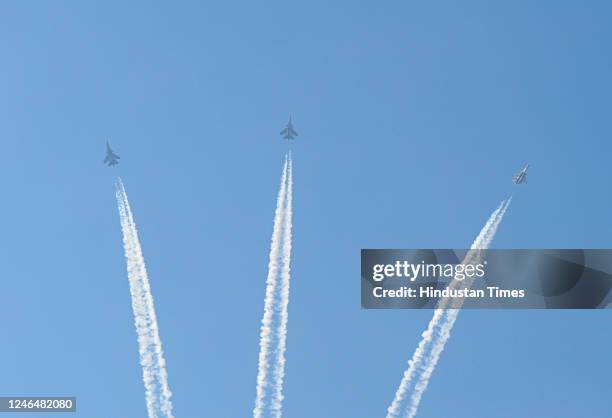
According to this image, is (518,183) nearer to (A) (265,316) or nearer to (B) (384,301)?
(B) (384,301)

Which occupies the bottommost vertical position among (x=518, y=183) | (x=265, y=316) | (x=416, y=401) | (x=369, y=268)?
(x=416, y=401)

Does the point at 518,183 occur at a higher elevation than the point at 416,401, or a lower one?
higher

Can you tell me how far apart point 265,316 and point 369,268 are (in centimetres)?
906

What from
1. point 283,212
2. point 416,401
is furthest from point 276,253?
point 416,401

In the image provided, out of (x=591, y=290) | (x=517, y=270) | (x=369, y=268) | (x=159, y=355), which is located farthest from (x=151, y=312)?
(x=591, y=290)

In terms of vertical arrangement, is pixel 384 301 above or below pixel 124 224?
below

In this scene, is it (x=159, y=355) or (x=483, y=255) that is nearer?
(x=159, y=355)

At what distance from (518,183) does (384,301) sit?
15744 millimetres

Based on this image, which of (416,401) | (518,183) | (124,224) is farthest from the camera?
(518,183)

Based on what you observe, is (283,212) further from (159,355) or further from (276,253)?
(159,355)

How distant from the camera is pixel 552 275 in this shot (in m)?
68.8

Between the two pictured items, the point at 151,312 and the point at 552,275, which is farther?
the point at 552,275

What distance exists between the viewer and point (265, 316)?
63281 mm

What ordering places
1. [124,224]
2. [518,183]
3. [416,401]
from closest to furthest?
[416,401], [124,224], [518,183]
